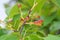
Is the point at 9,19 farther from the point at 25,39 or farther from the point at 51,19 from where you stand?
the point at 51,19

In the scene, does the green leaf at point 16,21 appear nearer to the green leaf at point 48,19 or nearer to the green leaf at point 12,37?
the green leaf at point 12,37

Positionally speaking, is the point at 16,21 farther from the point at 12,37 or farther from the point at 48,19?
the point at 48,19

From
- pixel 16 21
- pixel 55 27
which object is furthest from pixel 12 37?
pixel 55 27

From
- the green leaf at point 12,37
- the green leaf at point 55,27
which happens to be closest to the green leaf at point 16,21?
the green leaf at point 12,37

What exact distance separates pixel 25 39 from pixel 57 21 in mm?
555

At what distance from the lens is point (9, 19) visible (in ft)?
3.87

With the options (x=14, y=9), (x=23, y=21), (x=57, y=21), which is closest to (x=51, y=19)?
(x=57, y=21)

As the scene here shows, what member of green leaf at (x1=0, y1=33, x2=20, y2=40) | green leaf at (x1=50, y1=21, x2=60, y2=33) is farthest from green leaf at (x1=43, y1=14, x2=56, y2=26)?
green leaf at (x1=0, y1=33, x2=20, y2=40)

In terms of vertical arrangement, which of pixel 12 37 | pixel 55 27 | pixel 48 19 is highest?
pixel 48 19

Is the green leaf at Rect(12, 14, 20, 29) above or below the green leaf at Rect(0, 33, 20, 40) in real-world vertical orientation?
above

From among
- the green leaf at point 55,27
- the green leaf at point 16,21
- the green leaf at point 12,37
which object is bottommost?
the green leaf at point 12,37

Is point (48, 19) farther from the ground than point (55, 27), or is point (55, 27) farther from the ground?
point (48, 19)

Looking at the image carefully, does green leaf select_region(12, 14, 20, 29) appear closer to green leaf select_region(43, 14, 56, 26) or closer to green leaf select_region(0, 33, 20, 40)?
green leaf select_region(0, 33, 20, 40)

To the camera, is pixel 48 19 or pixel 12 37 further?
pixel 48 19
